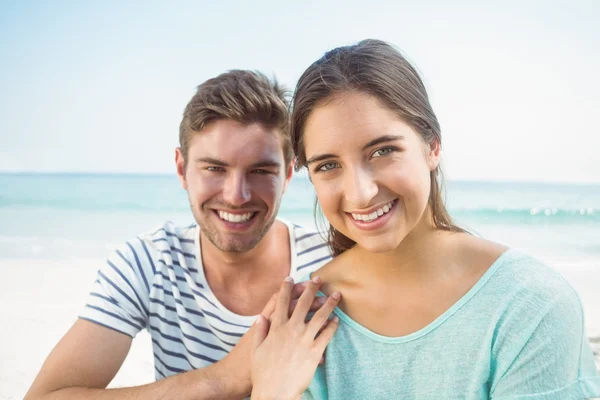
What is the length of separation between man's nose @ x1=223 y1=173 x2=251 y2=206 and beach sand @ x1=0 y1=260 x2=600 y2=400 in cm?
267

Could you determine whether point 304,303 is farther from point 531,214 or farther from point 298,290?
point 531,214

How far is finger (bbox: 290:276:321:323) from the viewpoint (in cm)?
220

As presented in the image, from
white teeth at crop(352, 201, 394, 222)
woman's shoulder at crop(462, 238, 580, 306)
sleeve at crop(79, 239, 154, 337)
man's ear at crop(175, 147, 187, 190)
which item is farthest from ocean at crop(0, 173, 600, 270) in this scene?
white teeth at crop(352, 201, 394, 222)

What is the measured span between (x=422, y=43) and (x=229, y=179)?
23750 mm

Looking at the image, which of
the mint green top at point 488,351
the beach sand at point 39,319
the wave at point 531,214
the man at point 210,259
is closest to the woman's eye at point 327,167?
the mint green top at point 488,351

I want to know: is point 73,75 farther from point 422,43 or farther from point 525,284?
point 525,284

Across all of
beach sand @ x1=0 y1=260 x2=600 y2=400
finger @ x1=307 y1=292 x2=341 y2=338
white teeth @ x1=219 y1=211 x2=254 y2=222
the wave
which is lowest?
the wave

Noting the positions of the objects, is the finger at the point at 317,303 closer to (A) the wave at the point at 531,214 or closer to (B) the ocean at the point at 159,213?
(B) the ocean at the point at 159,213

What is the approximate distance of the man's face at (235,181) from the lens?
298 centimetres

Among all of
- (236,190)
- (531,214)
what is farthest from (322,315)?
(531,214)

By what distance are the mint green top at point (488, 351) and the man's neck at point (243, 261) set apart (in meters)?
1.07

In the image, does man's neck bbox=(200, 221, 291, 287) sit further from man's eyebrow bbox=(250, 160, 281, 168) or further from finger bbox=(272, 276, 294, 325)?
finger bbox=(272, 276, 294, 325)

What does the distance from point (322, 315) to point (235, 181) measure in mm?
1073

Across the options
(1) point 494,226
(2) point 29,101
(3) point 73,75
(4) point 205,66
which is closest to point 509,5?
(1) point 494,226
